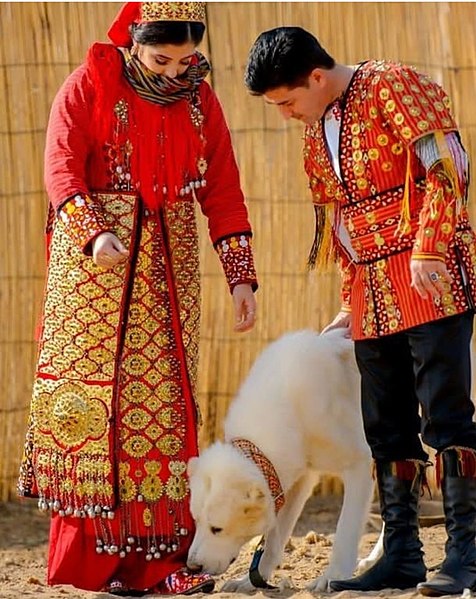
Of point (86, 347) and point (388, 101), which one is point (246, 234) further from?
point (388, 101)

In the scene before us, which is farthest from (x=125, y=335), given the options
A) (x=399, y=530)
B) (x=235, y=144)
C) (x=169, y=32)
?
(x=235, y=144)

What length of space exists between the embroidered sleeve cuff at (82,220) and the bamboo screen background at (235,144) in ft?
7.29

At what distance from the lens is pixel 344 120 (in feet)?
14.6

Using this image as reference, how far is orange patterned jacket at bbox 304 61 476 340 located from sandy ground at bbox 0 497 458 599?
2.99 feet

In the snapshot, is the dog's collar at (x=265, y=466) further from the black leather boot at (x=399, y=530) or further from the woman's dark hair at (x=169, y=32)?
the woman's dark hair at (x=169, y=32)

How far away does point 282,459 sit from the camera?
5164 millimetres

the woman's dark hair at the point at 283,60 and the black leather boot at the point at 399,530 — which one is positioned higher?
the woman's dark hair at the point at 283,60

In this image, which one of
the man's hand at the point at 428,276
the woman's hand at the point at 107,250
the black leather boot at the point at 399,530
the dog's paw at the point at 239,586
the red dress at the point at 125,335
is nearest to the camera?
the man's hand at the point at 428,276

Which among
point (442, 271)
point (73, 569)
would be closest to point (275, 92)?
point (442, 271)

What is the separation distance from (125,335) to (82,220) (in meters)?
0.49

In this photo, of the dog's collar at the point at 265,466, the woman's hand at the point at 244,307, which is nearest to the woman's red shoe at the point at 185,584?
the dog's collar at the point at 265,466

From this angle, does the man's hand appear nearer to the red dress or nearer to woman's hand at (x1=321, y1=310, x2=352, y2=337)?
woman's hand at (x1=321, y1=310, x2=352, y2=337)

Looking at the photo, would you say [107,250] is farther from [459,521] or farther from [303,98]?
[459,521]

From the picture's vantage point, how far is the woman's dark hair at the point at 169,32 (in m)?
4.83
